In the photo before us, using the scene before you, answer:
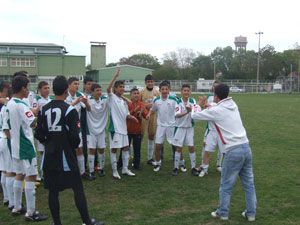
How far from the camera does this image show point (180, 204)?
272 inches

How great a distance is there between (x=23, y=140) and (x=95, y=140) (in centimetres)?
265

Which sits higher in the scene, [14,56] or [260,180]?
[14,56]

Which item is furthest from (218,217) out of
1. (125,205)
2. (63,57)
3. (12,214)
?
(63,57)

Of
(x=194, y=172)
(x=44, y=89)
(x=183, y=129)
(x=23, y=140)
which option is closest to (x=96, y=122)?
(x=44, y=89)

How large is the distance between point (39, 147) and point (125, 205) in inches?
110

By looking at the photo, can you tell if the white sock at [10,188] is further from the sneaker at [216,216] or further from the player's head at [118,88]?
the sneaker at [216,216]

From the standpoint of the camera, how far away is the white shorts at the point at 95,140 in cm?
869

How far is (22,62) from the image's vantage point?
71812mm

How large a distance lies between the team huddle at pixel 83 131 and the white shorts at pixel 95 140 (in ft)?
0.04

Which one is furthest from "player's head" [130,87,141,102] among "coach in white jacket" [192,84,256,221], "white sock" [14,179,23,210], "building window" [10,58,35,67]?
"building window" [10,58,35,67]

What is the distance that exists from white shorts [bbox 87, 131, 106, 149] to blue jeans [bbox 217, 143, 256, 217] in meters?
3.45

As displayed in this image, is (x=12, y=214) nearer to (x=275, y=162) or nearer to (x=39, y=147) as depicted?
(x=39, y=147)

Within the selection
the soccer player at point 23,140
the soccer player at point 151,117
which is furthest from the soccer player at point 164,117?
the soccer player at point 23,140

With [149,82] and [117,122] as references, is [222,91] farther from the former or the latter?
[149,82]
